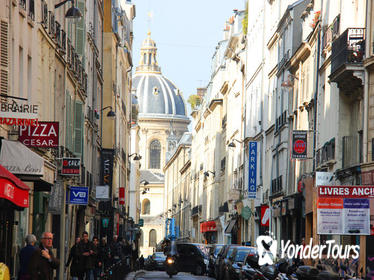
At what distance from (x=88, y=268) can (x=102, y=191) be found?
19.5 meters

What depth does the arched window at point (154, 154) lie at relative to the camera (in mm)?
188000

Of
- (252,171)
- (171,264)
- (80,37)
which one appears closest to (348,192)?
(80,37)

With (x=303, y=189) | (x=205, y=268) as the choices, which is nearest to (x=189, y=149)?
(x=205, y=268)

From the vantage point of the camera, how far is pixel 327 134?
107ft

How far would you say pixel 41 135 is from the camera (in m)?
20.5

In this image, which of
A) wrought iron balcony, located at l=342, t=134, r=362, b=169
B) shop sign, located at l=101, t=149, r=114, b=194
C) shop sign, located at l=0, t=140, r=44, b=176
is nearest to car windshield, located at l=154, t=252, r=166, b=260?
shop sign, located at l=101, t=149, r=114, b=194

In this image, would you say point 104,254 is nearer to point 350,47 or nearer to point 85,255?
point 85,255

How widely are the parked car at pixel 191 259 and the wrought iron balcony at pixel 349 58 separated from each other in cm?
1729

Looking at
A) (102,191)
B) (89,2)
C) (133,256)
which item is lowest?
(133,256)

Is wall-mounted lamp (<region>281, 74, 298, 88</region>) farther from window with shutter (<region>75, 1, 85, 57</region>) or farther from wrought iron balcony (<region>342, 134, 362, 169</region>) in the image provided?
wrought iron balcony (<region>342, 134, 362, 169</region>)

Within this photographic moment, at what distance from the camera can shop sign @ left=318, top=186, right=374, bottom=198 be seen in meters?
19.8

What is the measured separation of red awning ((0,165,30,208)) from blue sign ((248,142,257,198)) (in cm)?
3845

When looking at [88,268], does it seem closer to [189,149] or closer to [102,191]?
[102,191]

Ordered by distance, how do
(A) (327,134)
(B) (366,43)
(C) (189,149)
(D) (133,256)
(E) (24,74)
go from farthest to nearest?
(C) (189,149) → (D) (133,256) → (A) (327,134) → (B) (366,43) → (E) (24,74)
